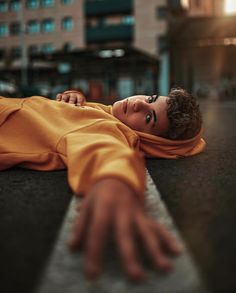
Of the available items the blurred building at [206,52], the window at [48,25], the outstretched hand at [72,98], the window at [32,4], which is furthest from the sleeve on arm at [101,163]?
the window at [32,4]

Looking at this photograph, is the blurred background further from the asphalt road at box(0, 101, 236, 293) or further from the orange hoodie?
the asphalt road at box(0, 101, 236, 293)

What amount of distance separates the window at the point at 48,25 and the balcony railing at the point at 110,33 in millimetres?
4557

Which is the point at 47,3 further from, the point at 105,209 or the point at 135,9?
the point at 105,209

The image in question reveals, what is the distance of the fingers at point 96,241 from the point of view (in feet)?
3.04

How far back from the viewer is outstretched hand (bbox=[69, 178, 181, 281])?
0.94m

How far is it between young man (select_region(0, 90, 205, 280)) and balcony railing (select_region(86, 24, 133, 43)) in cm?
4041

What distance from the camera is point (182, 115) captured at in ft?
7.98

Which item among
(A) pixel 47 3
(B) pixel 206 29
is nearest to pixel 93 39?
(A) pixel 47 3

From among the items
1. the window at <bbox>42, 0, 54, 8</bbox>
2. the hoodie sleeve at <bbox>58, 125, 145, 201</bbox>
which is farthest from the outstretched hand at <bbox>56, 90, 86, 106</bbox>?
the window at <bbox>42, 0, 54, 8</bbox>

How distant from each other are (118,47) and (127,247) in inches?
777

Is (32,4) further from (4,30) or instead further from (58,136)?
(58,136)

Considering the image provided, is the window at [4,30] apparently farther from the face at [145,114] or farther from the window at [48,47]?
the face at [145,114]

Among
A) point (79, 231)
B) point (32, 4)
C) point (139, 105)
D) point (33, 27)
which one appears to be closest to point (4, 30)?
point (33, 27)

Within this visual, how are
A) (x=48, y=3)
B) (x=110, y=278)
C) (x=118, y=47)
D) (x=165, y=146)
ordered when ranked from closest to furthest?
1. (x=110, y=278)
2. (x=165, y=146)
3. (x=118, y=47)
4. (x=48, y=3)
